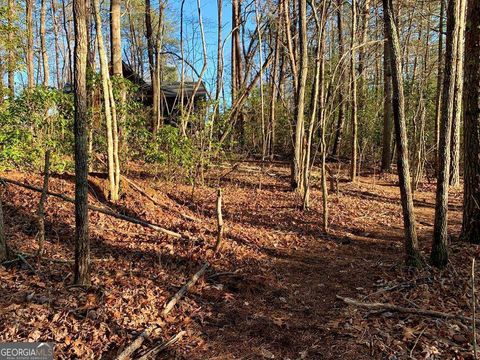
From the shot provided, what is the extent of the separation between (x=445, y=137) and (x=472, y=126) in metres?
1.32

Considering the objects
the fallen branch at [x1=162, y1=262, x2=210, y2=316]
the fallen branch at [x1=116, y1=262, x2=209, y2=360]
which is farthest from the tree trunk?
the fallen branch at [x1=116, y1=262, x2=209, y2=360]

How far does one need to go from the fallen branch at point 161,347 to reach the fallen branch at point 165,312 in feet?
0.41

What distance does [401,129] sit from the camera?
482cm

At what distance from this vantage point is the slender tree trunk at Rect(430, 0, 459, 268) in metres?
4.61

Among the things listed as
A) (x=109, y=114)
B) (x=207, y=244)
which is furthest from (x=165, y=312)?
(x=109, y=114)

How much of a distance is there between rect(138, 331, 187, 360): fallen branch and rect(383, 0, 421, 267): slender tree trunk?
10.9 feet

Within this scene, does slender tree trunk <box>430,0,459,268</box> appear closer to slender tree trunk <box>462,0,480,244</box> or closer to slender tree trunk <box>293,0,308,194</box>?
slender tree trunk <box>462,0,480,244</box>

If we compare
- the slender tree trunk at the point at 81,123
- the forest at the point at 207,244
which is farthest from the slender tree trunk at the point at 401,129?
the slender tree trunk at the point at 81,123

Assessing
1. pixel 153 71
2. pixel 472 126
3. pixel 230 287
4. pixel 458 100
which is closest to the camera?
pixel 230 287

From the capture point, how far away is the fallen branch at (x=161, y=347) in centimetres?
314

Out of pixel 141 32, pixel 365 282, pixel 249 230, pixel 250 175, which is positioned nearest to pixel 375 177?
pixel 250 175

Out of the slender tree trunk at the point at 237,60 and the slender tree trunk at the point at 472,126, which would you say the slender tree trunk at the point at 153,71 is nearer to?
the slender tree trunk at the point at 237,60

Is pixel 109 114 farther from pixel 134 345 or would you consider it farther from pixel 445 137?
pixel 445 137

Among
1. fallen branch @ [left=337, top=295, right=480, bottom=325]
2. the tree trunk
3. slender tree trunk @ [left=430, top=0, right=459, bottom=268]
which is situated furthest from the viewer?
the tree trunk
